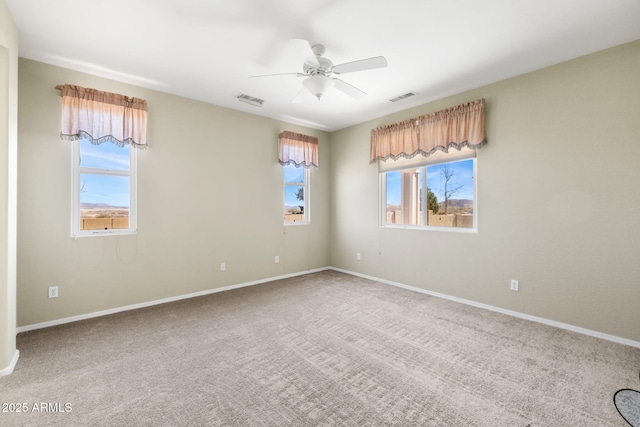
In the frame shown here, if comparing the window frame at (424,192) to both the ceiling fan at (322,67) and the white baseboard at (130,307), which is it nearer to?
the ceiling fan at (322,67)

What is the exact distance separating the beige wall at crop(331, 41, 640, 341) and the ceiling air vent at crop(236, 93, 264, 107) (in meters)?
2.52

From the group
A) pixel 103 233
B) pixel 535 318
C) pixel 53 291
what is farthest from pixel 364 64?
pixel 53 291

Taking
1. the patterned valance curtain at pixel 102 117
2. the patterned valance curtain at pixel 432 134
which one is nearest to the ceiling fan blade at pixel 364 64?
the patterned valance curtain at pixel 432 134

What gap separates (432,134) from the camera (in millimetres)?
3943

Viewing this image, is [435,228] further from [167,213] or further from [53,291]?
[53,291]

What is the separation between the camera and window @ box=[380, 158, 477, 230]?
3.80 m

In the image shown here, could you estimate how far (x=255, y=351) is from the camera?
2.47 m

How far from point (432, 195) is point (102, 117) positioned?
14.3 ft

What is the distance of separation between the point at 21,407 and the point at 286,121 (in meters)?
4.51

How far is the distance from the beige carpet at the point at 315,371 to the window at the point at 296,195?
2.13 meters

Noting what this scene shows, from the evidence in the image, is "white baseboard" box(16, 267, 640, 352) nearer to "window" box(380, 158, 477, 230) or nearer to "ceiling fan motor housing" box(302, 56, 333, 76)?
"window" box(380, 158, 477, 230)

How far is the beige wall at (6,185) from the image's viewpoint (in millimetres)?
2053

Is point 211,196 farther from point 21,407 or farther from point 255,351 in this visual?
A: point 21,407

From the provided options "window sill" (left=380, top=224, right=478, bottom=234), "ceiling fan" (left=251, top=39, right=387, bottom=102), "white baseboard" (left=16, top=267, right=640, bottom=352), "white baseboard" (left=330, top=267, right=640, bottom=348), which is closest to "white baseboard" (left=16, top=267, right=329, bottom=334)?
"white baseboard" (left=16, top=267, right=640, bottom=352)
